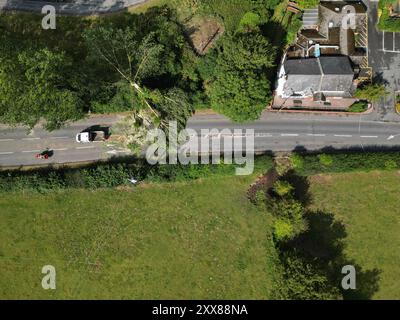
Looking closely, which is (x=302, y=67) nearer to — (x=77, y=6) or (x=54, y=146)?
(x=77, y=6)

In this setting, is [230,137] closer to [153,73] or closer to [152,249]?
[153,73]

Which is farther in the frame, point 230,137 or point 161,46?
point 230,137

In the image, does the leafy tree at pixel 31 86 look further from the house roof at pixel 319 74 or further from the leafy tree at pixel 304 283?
the leafy tree at pixel 304 283

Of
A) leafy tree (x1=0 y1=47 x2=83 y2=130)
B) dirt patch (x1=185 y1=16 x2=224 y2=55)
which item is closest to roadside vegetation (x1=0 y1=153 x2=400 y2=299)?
leafy tree (x1=0 y1=47 x2=83 y2=130)

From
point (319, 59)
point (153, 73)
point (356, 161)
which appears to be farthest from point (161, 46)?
point (356, 161)
